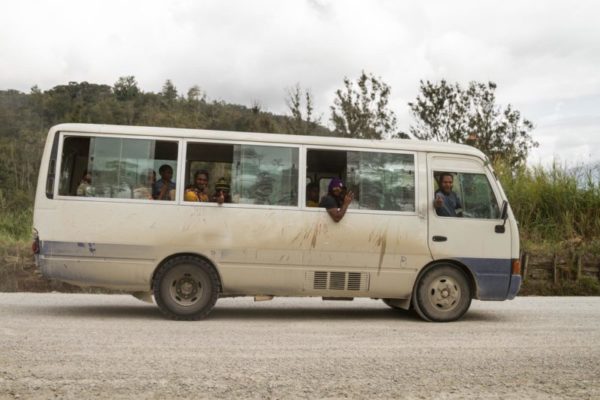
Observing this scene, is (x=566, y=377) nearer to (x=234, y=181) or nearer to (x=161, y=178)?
(x=234, y=181)

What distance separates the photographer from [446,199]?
9.63 metres

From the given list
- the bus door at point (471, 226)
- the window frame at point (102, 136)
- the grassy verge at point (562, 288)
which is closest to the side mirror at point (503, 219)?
the bus door at point (471, 226)

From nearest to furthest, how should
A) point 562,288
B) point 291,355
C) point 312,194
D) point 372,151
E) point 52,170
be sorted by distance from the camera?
point 291,355 < point 52,170 < point 312,194 < point 372,151 < point 562,288

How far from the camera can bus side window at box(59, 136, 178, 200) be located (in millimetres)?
9180

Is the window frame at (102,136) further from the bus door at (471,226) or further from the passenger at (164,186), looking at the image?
the bus door at (471,226)

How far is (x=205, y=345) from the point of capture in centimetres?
733

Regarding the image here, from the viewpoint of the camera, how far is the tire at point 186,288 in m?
9.13

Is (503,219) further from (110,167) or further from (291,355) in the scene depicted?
(110,167)

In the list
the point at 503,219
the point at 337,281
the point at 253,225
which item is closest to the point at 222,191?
the point at 253,225

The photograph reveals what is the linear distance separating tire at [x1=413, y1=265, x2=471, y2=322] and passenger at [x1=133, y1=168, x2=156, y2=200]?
11.6 ft

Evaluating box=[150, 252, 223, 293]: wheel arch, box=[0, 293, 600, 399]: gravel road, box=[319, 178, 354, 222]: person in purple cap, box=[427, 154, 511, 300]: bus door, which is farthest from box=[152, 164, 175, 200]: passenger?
box=[427, 154, 511, 300]: bus door

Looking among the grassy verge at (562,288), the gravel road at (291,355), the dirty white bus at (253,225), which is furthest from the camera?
the grassy verge at (562,288)

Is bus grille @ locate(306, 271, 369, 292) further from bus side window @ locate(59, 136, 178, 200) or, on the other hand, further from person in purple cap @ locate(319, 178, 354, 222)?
bus side window @ locate(59, 136, 178, 200)

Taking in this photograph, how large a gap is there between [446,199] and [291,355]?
11.9 feet
